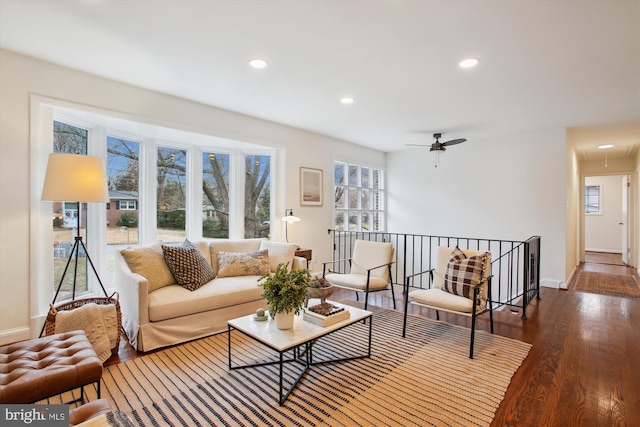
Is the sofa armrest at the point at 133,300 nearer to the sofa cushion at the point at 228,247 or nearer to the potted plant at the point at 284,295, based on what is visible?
the sofa cushion at the point at 228,247

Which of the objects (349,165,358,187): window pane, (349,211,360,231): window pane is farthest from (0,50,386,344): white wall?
(349,211,360,231): window pane

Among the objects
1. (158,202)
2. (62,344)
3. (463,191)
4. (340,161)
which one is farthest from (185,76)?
(463,191)

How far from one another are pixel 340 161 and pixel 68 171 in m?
4.40

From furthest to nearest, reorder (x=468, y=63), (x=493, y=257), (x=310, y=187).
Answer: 1. (x=493, y=257)
2. (x=310, y=187)
3. (x=468, y=63)

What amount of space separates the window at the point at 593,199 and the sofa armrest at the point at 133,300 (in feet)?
38.3

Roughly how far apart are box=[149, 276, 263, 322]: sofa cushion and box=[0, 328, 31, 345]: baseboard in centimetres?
113

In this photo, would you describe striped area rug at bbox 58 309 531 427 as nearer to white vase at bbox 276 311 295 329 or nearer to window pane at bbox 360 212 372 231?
white vase at bbox 276 311 295 329

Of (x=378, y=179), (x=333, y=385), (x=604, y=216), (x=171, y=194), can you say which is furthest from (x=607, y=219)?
(x=171, y=194)

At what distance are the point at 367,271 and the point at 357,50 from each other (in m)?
2.24

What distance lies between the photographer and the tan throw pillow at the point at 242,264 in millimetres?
3697

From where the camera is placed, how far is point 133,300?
2.79 meters

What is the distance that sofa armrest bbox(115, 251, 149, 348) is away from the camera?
8.93 ft

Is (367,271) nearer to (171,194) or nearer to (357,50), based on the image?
(357,50)

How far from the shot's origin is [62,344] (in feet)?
6.48
